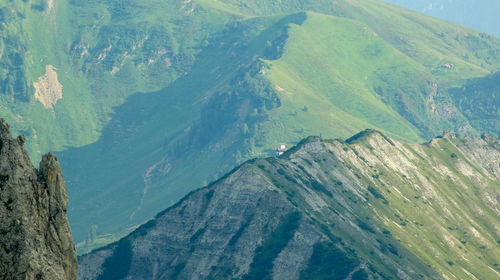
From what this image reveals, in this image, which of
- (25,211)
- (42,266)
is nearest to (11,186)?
(25,211)

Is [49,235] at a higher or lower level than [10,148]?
lower

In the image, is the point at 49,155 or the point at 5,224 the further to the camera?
the point at 49,155

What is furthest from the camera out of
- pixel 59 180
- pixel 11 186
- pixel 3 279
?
pixel 59 180

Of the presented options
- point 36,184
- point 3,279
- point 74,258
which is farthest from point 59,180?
point 3,279

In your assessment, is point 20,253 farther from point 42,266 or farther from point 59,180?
point 59,180

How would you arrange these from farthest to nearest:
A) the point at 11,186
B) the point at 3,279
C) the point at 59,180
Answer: the point at 59,180 → the point at 11,186 → the point at 3,279

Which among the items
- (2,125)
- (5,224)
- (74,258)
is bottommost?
(74,258)
